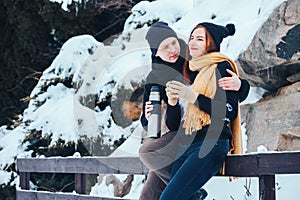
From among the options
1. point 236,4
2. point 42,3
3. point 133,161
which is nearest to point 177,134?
point 133,161

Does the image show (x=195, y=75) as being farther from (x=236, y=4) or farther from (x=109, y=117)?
(x=109, y=117)

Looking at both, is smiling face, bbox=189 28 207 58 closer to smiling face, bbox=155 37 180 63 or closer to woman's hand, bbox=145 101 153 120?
smiling face, bbox=155 37 180 63

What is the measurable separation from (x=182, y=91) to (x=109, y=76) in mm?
4246

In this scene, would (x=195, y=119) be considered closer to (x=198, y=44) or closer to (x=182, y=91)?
(x=182, y=91)

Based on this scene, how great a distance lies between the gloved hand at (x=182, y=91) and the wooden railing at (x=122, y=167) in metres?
0.42

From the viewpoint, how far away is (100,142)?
22.1 feet

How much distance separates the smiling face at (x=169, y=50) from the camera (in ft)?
9.18

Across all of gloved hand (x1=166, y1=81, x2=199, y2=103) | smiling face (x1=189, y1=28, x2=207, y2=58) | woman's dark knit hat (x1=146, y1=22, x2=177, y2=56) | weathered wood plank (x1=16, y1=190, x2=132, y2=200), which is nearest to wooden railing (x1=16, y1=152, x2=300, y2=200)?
weathered wood plank (x1=16, y1=190, x2=132, y2=200)

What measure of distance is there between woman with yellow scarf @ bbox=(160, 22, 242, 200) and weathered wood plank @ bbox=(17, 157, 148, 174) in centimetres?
117

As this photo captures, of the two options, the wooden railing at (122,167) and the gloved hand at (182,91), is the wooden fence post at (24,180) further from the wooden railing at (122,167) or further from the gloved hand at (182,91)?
the gloved hand at (182,91)

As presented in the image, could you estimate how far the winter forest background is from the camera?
4.47 meters

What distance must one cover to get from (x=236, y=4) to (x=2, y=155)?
411 cm

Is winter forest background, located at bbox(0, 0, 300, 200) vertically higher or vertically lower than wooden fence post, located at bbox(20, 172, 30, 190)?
higher

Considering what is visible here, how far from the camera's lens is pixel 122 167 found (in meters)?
4.00
